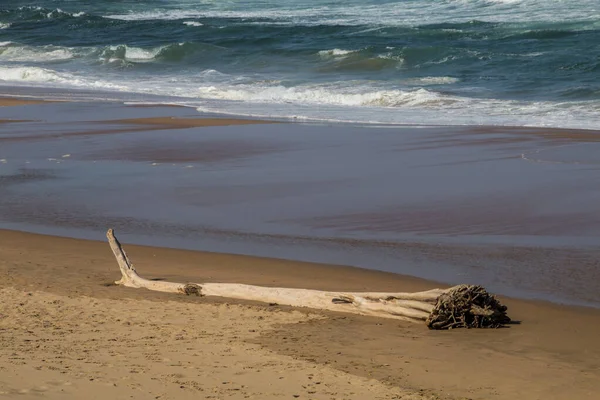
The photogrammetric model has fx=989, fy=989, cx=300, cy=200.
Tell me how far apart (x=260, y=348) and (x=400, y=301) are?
1.09 meters

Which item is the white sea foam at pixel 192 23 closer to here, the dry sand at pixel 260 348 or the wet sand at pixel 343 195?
the wet sand at pixel 343 195

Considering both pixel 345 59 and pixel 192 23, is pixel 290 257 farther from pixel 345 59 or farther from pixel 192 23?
pixel 192 23

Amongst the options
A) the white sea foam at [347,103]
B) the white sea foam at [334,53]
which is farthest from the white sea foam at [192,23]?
the white sea foam at [347,103]

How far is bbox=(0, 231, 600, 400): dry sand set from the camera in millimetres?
4629

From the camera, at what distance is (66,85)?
25.6m

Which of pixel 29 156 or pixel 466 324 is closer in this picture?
pixel 466 324

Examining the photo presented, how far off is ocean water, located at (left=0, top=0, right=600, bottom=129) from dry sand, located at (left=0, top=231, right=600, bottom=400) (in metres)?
9.48

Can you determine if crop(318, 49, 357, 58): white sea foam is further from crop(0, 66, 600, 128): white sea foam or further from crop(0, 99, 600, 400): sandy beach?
crop(0, 99, 600, 400): sandy beach

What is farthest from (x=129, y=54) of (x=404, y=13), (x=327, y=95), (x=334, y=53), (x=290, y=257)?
(x=290, y=257)

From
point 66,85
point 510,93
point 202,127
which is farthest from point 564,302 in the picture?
point 66,85

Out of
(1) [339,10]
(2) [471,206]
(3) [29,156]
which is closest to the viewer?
(2) [471,206]

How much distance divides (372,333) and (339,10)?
38719mm

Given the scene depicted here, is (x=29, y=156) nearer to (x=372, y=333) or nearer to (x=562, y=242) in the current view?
(x=562, y=242)

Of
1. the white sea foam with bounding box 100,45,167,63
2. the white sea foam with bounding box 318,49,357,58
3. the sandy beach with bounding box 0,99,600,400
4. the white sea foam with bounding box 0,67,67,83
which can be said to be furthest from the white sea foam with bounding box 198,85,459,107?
the white sea foam with bounding box 100,45,167,63
